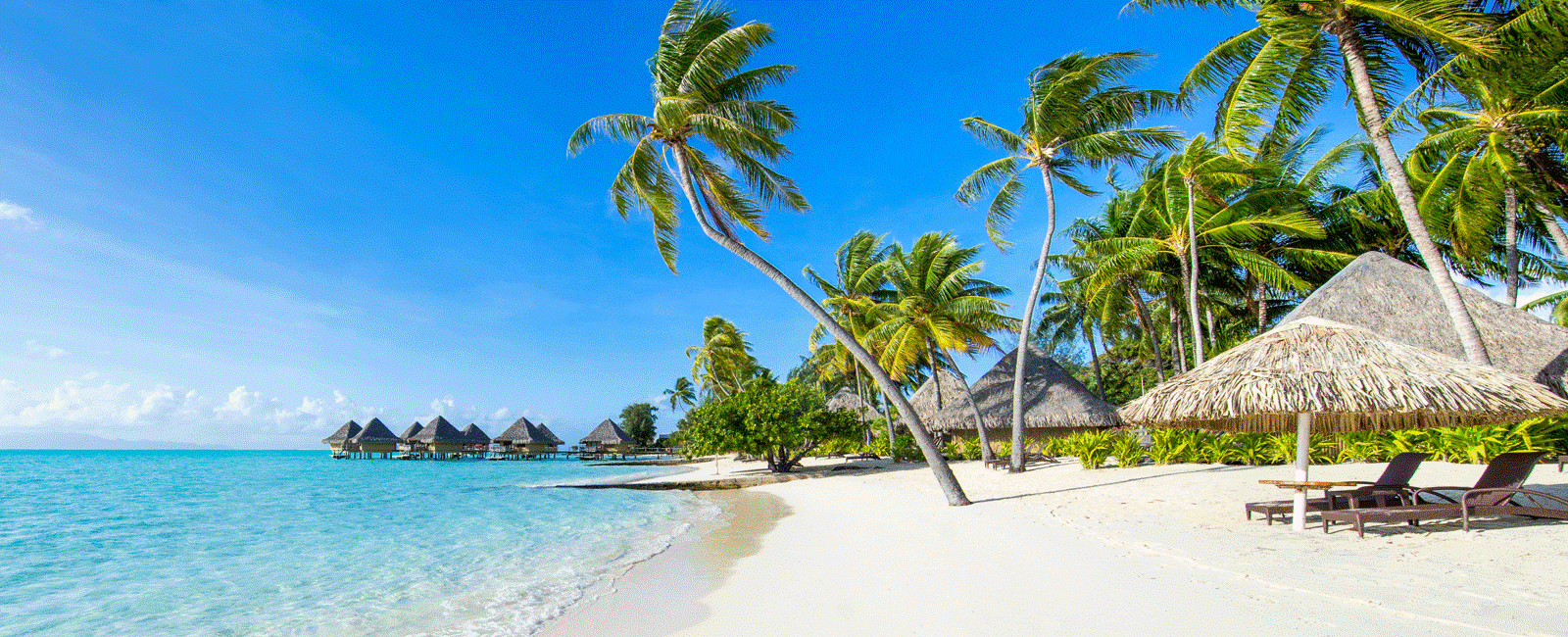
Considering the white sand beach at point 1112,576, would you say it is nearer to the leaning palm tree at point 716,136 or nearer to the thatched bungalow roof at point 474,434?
the leaning palm tree at point 716,136

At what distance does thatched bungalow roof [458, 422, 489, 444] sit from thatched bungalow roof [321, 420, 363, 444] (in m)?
10.9

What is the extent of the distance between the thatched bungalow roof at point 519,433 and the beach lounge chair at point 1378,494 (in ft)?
172

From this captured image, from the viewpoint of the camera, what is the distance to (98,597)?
21.7 ft

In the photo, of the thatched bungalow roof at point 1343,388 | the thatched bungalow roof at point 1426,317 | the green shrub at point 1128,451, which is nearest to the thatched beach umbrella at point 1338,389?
the thatched bungalow roof at point 1343,388

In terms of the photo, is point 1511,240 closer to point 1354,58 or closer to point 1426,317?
point 1426,317

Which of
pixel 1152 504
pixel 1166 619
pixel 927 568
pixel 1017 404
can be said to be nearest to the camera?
pixel 1166 619

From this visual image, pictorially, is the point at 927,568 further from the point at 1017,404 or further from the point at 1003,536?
the point at 1017,404

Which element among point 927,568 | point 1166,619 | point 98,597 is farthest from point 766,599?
point 98,597

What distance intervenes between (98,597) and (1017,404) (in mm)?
13006

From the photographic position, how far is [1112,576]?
4.67m

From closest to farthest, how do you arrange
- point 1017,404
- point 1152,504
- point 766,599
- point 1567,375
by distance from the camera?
point 766,599 → point 1152,504 → point 1567,375 → point 1017,404

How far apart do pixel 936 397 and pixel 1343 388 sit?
15.8m

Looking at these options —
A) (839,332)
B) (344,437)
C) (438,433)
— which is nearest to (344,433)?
(344,437)

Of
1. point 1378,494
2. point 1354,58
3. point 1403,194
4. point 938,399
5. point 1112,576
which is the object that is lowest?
point 1112,576
